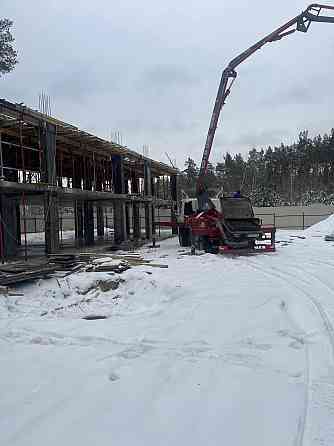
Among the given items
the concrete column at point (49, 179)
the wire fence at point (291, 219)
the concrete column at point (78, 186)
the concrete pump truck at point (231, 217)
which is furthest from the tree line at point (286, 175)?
the concrete column at point (49, 179)

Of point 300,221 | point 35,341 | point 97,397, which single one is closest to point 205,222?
point 35,341

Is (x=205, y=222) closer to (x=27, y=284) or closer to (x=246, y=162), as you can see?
(x=27, y=284)

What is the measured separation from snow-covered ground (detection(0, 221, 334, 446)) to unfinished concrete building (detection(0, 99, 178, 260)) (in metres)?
6.03

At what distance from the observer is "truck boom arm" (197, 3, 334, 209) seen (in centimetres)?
1691

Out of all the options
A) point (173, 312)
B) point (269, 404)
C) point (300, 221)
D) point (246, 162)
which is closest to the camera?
point (269, 404)

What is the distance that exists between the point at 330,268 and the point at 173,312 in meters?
5.70

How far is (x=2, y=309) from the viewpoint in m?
7.21

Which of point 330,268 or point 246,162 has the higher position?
point 246,162

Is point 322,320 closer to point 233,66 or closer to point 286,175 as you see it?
point 233,66

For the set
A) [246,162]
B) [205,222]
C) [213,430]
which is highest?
[246,162]

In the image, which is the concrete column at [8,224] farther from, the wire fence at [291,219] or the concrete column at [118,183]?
the wire fence at [291,219]

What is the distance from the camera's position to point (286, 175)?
66750 millimetres

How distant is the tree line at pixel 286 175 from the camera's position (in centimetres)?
5941

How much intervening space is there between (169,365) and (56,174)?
1292 centimetres
